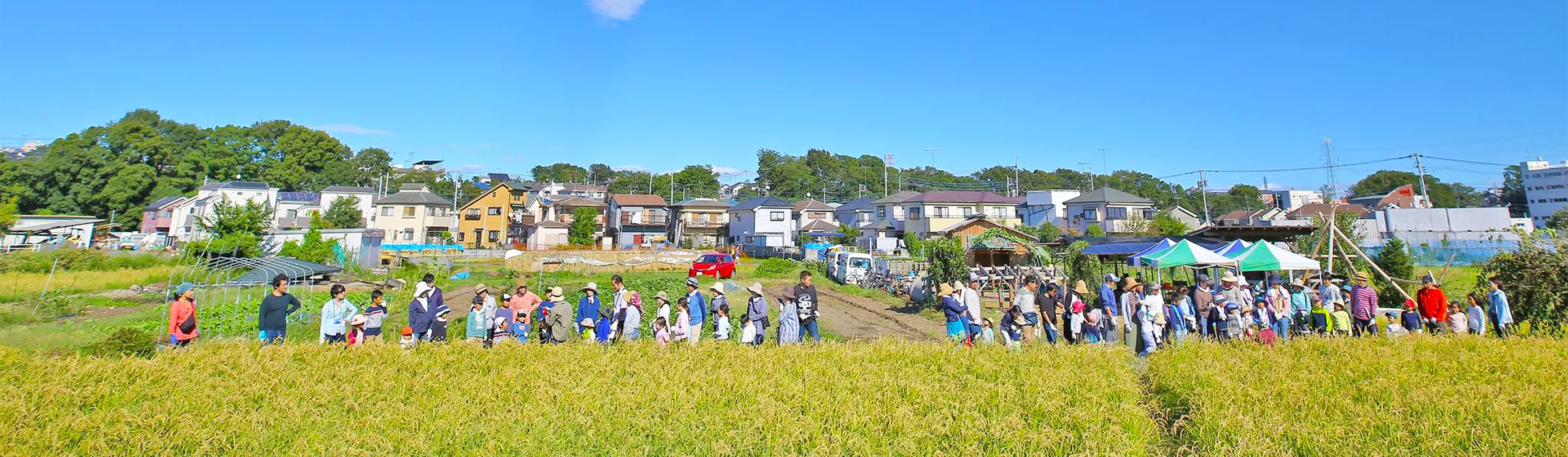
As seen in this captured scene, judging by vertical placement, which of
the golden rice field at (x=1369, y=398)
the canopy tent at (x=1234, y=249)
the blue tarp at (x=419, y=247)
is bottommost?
the golden rice field at (x=1369, y=398)

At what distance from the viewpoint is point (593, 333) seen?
33.8 ft

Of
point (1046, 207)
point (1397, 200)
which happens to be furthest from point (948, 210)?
point (1397, 200)

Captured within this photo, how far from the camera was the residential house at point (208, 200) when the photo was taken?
5250 centimetres

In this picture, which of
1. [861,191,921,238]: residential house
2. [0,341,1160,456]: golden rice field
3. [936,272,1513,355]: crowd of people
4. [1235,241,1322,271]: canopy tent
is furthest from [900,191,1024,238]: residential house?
[0,341,1160,456]: golden rice field

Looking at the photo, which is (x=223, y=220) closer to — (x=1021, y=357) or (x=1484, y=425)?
(x=1021, y=357)

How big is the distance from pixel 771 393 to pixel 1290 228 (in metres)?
21.1

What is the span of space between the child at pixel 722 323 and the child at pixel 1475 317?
11.0 m

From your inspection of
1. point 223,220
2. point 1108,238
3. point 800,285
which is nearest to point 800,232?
point 1108,238

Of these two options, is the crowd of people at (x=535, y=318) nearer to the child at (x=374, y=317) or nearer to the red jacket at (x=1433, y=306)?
the child at (x=374, y=317)

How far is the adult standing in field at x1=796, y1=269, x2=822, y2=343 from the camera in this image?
1033cm

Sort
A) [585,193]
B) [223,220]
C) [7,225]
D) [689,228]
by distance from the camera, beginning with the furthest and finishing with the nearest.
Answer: [585,193] → [689,228] → [7,225] → [223,220]

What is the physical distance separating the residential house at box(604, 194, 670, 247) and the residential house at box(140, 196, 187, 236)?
3338 centimetres

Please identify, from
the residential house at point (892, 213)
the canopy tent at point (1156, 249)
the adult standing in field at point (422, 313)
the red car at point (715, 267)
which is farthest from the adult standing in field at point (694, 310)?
the residential house at point (892, 213)

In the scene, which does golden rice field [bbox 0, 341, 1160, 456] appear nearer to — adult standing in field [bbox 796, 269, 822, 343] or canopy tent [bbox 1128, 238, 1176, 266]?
adult standing in field [bbox 796, 269, 822, 343]
